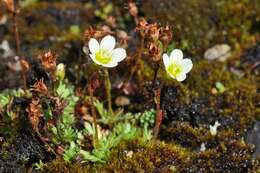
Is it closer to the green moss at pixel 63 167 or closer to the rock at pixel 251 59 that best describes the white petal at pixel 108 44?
the green moss at pixel 63 167

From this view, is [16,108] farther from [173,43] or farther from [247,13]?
[247,13]

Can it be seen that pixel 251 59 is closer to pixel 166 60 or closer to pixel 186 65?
pixel 186 65

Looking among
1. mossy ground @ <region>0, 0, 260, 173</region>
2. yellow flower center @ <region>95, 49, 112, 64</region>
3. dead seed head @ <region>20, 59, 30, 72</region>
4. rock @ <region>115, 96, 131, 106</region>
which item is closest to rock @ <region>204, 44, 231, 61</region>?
mossy ground @ <region>0, 0, 260, 173</region>

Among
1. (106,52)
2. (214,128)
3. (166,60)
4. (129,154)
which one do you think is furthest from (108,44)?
(214,128)

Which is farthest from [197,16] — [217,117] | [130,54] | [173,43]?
[217,117]

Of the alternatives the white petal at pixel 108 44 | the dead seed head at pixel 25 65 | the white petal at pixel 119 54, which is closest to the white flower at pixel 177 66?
the white petal at pixel 119 54
